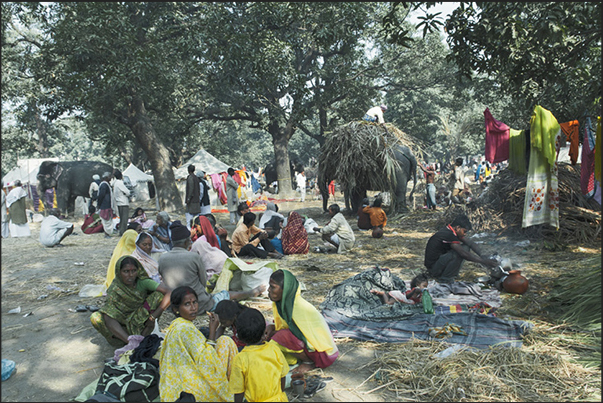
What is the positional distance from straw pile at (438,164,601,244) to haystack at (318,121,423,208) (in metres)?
2.14

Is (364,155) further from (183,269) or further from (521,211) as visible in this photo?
(183,269)

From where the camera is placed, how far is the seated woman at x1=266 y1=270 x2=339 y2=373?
394 cm

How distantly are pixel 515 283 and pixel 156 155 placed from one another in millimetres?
12714

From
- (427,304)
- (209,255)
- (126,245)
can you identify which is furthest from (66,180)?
(427,304)

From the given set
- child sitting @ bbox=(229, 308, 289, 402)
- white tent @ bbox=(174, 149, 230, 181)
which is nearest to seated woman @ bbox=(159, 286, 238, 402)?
child sitting @ bbox=(229, 308, 289, 402)

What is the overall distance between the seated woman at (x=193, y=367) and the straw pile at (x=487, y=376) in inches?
45.7

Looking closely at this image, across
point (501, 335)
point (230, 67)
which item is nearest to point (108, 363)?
point (501, 335)

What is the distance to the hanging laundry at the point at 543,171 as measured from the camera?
21.5 feet

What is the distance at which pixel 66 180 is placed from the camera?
16.9m

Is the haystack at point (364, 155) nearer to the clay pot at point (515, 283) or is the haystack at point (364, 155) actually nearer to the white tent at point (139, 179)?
the clay pot at point (515, 283)

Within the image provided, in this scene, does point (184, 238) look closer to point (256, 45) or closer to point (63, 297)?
point (63, 297)

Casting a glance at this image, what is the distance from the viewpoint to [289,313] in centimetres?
397

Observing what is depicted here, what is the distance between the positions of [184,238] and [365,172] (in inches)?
289

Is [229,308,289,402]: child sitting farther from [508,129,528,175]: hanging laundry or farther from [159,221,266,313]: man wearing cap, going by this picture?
[508,129,528,175]: hanging laundry
